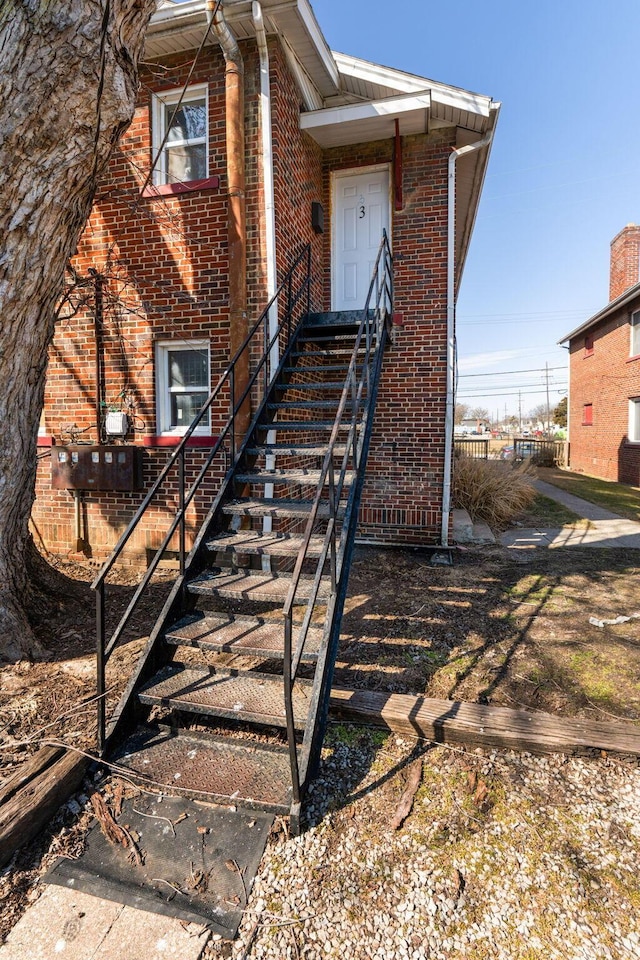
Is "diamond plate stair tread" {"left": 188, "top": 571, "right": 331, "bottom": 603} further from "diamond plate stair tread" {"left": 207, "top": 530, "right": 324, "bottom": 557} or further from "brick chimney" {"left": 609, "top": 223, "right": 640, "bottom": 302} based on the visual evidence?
"brick chimney" {"left": 609, "top": 223, "right": 640, "bottom": 302}

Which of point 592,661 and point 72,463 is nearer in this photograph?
point 592,661

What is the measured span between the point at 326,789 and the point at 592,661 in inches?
96.1

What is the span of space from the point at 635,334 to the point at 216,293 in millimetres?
14057

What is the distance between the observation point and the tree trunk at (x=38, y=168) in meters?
2.80

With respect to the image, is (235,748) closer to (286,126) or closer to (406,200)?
(286,126)

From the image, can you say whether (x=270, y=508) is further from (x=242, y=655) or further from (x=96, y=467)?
(x=96, y=467)

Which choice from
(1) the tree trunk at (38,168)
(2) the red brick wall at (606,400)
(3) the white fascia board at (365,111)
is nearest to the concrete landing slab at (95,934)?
(1) the tree trunk at (38,168)

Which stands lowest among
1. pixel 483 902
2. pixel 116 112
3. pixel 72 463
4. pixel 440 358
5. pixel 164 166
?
pixel 483 902

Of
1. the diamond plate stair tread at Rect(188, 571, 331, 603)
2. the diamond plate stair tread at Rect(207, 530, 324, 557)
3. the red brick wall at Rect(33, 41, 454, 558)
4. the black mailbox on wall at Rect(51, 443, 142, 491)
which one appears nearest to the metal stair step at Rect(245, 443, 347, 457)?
the diamond plate stair tread at Rect(207, 530, 324, 557)

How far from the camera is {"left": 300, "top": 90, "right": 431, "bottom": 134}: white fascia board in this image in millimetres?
5859

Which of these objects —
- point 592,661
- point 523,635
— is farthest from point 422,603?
point 592,661

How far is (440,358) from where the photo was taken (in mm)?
6652

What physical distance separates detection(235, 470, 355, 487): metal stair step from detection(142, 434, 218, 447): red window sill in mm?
1345

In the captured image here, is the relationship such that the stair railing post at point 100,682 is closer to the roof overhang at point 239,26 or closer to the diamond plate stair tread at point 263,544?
the diamond plate stair tread at point 263,544
